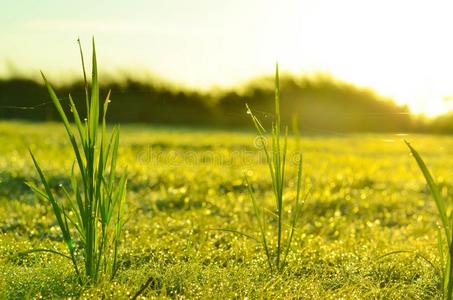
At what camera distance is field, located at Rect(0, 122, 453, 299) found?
10.3 feet

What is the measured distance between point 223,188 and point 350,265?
298cm

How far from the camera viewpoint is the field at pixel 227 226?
3.13 metres

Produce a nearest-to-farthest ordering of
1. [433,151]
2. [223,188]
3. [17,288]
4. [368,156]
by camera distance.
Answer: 1. [17,288]
2. [223,188]
3. [368,156]
4. [433,151]

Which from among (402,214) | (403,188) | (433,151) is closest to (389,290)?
(402,214)

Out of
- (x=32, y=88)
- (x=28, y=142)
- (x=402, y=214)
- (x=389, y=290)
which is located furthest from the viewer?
(x=32, y=88)

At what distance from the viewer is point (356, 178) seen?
7.47 metres

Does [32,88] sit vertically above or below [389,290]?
above

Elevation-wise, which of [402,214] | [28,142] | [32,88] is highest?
[32,88]

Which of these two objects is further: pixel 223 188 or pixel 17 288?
pixel 223 188

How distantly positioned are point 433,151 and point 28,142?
7237 millimetres

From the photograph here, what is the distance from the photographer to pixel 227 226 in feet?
16.1

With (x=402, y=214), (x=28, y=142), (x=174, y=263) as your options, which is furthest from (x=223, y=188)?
(x=28, y=142)

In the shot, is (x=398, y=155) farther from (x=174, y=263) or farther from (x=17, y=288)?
(x=17, y=288)

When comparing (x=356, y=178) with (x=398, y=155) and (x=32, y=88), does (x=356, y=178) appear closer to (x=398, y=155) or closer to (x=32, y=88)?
(x=398, y=155)
